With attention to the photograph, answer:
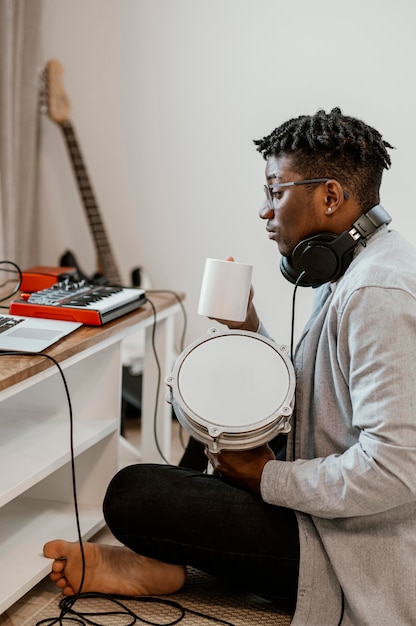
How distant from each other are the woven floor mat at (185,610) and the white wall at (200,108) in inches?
59.5

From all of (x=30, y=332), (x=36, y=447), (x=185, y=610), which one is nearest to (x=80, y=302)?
(x=30, y=332)

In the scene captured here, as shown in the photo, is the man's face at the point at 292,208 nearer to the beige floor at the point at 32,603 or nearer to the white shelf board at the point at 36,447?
the white shelf board at the point at 36,447

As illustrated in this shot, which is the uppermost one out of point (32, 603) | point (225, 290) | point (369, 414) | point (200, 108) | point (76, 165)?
point (200, 108)

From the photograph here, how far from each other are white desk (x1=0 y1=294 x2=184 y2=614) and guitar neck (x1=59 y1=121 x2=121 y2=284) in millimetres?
906

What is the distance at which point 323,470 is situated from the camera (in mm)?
1313

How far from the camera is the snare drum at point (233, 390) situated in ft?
4.47

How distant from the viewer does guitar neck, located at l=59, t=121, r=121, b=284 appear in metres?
2.95

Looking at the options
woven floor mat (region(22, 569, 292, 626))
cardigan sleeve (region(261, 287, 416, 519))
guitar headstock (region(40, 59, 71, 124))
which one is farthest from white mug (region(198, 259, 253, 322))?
guitar headstock (region(40, 59, 71, 124))

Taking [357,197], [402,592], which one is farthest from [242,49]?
[402,592]

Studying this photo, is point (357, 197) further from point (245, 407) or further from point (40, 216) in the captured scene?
point (40, 216)

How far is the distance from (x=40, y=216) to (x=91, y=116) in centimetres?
45

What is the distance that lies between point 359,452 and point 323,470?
80mm

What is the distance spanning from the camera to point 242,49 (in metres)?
2.89

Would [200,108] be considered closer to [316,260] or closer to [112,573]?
[316,260]
